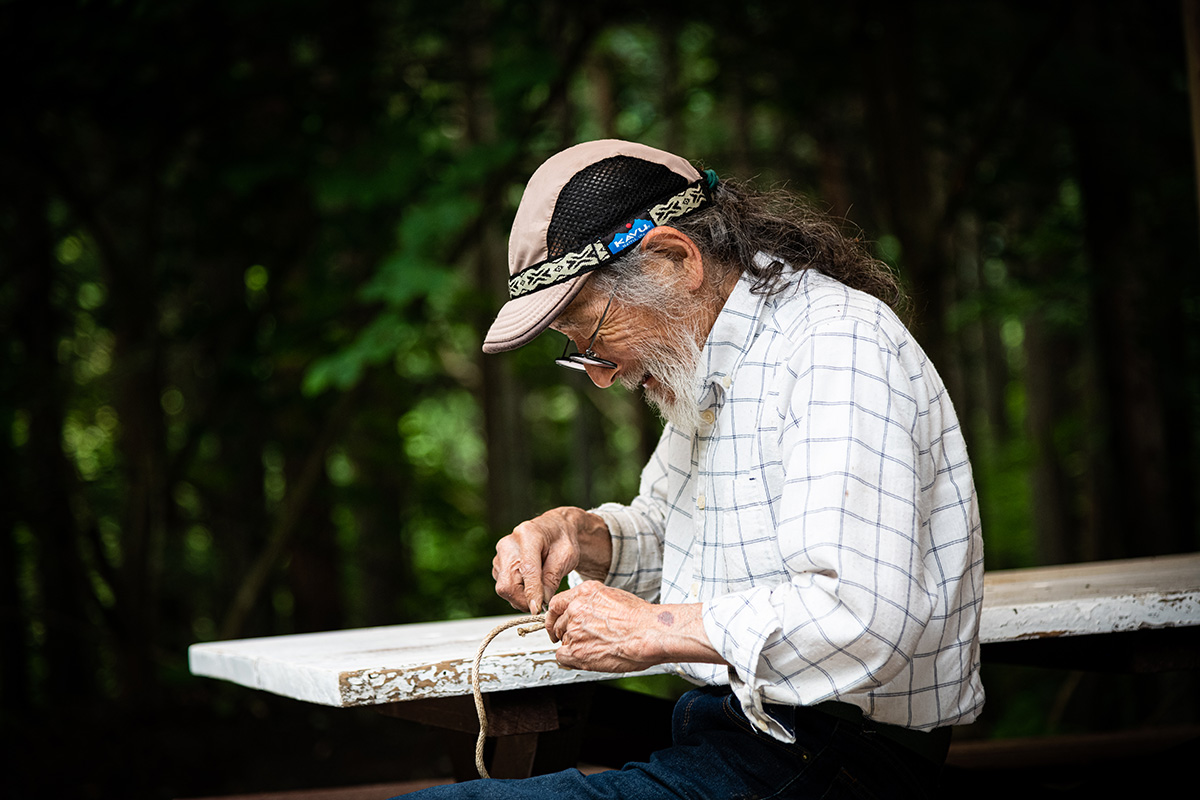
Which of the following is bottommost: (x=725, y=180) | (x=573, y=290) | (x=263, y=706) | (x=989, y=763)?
(x=263, y=706)

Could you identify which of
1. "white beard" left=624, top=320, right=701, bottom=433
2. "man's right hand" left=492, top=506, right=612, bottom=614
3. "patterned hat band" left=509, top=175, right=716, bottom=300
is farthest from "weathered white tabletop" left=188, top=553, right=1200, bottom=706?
"patterned hat band" left=509, top=175, right=716, bottom=300

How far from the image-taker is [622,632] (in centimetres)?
144

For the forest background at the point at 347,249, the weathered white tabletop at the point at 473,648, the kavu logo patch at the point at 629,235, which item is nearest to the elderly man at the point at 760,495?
the kavu logo patch at the point at 629,235

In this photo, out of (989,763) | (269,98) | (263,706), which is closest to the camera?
(989,763)

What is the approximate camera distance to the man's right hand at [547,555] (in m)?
1.87

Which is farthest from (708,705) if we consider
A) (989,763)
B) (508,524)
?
(508,524)

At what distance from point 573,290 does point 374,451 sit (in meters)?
5.43

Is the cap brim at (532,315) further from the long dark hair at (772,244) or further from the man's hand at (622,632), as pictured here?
the man's hand at (622,632)

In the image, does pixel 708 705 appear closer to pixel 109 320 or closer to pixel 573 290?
pixel 573 290

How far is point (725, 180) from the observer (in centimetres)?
189

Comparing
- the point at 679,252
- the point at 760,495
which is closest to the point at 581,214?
the point at 679,252

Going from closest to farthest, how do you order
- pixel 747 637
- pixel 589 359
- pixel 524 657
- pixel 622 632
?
pixel 747 637, pixel 622 632, pixel 524 657, pixel 589 359

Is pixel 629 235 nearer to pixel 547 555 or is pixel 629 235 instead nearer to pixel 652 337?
pixel 652 337

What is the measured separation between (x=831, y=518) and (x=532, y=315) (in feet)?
2.09
